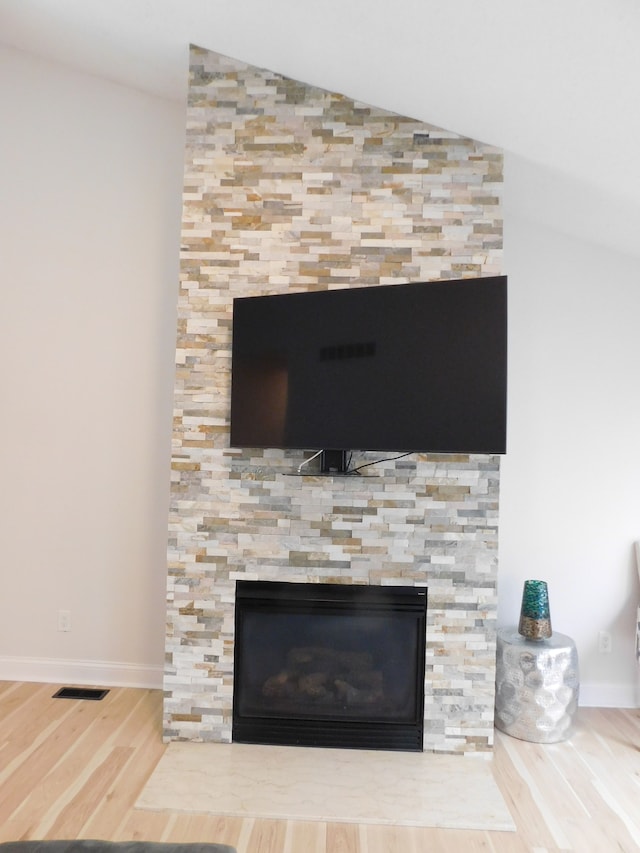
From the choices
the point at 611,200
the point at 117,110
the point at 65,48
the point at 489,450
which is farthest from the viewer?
the point at 117,110

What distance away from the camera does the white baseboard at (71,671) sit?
3523 mm

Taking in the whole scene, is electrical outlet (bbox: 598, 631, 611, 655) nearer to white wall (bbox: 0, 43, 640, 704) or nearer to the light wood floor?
the light wood floor

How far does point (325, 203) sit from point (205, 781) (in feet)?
7.52

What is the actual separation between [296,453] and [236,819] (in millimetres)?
1344

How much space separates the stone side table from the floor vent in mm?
1860

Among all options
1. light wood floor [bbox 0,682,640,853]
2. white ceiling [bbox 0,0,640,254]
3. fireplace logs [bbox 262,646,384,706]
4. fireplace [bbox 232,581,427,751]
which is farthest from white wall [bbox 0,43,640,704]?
fireplace logs [bbox 262,646,384,706]

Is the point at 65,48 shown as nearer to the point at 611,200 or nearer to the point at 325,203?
the point at 325,203

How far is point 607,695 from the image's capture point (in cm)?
342

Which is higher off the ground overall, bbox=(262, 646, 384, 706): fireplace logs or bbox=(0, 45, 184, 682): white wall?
bbox=(0, 45, 184, 682): white wall

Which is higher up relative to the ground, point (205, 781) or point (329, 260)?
point (329, 260)

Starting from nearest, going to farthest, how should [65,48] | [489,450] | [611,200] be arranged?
[489,450], [611,200], [65,48]

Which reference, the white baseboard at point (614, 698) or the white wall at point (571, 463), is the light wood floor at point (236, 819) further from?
the white wall at point (571, 463)

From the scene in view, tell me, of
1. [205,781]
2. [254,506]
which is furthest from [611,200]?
[205,781]

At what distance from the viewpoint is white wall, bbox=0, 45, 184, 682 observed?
3529 mm
